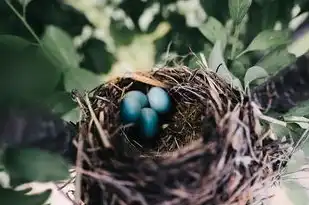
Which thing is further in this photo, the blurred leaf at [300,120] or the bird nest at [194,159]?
the blurred leaf at [300,120]

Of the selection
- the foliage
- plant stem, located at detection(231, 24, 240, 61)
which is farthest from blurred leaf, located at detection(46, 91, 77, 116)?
plant stem, located at detection(231, 24, 240, 61)

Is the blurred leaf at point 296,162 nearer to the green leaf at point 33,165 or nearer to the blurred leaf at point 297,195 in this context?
the blurred leaf at point 297,195

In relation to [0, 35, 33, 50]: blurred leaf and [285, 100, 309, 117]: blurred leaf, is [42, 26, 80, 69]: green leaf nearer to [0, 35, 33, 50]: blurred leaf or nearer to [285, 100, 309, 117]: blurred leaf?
[0, 35, 33, 50]: blurred leaf

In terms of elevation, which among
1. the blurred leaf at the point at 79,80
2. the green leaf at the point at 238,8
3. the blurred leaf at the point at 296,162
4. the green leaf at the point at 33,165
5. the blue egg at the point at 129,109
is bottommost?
the blurred leaf at the point at 296,162

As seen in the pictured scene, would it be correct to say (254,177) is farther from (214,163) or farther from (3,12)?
Result: (3,12)

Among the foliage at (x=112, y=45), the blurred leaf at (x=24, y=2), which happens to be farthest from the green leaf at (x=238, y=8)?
the blurred leaf at (x=24, y=2)

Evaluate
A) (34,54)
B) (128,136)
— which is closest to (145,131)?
(128,136)
